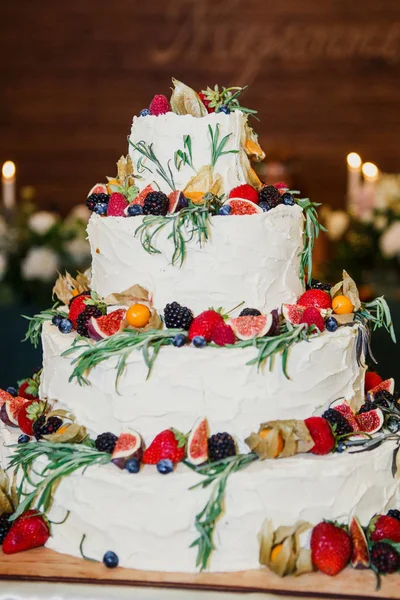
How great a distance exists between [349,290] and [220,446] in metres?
0.84

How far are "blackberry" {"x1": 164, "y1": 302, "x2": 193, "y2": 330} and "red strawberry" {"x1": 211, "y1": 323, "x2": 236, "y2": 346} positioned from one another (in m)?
0.11

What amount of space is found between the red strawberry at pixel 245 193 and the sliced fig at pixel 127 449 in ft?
2.93

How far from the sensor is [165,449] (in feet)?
8.65

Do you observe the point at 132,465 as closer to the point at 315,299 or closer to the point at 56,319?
the point at 56,319

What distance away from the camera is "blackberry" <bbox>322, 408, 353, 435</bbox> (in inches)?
109

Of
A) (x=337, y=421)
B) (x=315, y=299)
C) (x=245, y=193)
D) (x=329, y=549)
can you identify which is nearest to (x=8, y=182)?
(x=245, y=193)

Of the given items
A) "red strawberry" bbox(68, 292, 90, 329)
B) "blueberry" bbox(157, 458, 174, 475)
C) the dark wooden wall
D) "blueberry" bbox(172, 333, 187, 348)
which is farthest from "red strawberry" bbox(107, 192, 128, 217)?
the dark wooden wall

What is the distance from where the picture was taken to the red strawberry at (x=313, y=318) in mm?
2807

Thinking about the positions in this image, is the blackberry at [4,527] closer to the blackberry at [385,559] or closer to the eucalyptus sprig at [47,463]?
the eucalyptus sprig at [47,463]

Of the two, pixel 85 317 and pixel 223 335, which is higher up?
pixel 85 317

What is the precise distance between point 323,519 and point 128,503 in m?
0.64

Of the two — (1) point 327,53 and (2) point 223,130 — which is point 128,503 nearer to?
(2) point 223,130

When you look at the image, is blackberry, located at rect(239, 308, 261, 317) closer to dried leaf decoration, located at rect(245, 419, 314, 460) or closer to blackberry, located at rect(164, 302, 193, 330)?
blackberry, located at rect(164, 302, 193, 330)

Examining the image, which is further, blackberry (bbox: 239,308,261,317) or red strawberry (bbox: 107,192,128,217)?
red strawberry (bbox: 107,192,128,217)
